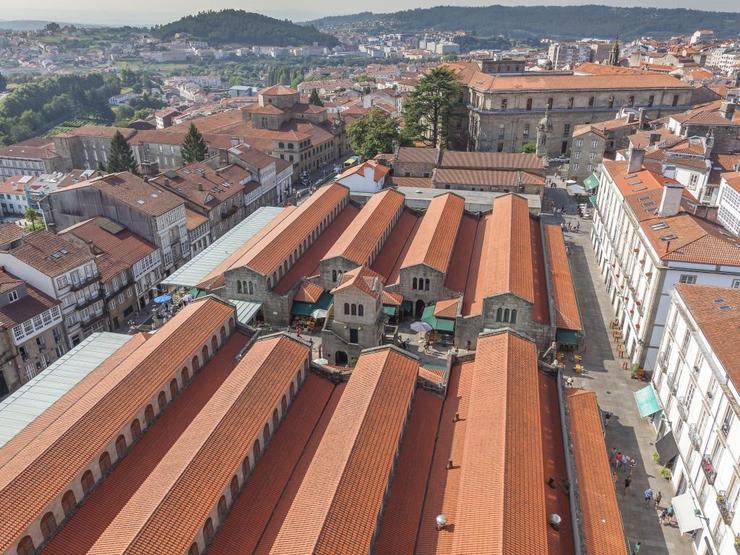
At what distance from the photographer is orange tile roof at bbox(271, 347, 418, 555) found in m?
29.7

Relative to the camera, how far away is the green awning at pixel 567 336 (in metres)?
59.0

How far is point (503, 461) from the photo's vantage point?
34.0 metres

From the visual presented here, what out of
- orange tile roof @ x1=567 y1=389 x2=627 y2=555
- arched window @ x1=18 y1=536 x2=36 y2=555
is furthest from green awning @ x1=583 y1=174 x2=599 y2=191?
arched window @ x1=18 y1=536 x2=36 y2=555

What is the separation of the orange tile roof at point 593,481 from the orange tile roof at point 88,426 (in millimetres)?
30363

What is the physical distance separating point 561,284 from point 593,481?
32.8m

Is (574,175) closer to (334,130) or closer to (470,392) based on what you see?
(334,130)

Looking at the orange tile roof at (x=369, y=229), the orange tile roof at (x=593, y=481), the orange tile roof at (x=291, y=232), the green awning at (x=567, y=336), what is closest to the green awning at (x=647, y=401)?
the orange tile roof at (x=593, y=481)

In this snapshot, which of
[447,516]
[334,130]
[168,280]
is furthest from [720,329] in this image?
[334,130]

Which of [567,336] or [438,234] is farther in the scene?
[438,234]

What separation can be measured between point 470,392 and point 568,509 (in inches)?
424

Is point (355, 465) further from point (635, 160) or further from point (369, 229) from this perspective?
point (635, 160)

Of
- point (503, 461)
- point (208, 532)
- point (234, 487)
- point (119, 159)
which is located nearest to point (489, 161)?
point (119, 159)

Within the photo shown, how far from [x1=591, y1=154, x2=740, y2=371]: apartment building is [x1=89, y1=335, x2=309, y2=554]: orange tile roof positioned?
34.8 meters

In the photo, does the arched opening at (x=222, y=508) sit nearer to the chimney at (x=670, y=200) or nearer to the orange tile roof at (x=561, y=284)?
the orange tile roof at (x=561, y=284)
